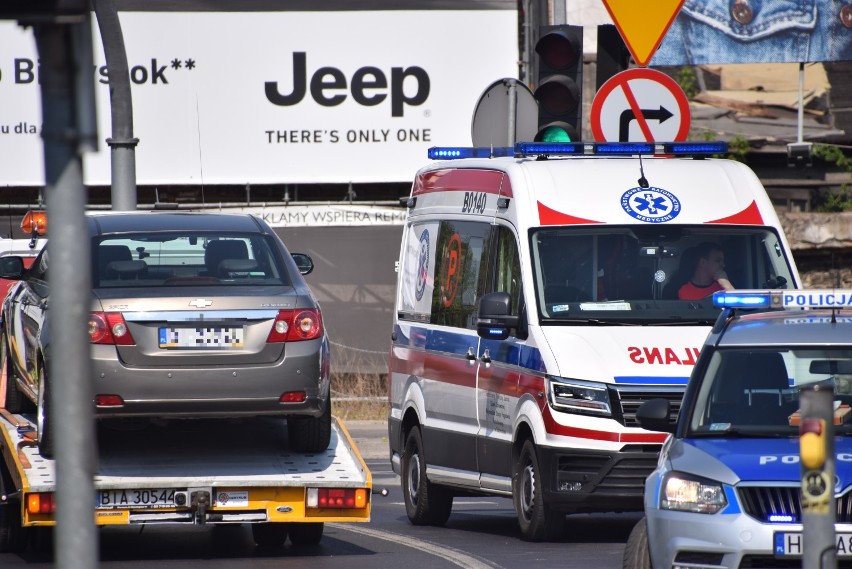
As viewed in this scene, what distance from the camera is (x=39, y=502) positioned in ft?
31.1

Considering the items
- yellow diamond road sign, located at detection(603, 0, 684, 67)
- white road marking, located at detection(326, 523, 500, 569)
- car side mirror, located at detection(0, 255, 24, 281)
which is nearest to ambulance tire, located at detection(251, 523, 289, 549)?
white road marking, located at detection(326, 523, 500, 569)

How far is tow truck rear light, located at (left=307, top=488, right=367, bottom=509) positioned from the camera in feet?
32.4

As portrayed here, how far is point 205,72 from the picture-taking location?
72.3ft

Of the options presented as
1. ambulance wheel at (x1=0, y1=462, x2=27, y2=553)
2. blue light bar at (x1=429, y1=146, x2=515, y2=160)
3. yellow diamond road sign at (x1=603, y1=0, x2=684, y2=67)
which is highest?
yellow diamond road sign at (x1=603, y1=0, x2=684, y2=67)

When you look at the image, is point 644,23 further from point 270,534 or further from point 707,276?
point 270,534

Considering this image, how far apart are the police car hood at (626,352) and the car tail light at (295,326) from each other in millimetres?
1557

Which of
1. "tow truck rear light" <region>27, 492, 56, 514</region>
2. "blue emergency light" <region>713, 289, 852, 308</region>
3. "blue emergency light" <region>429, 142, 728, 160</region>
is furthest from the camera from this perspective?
"blue emergency light" <region>429, 142, 728, 160</region>

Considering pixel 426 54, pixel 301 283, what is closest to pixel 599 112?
pixel 301 283

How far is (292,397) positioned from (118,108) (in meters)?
4.80

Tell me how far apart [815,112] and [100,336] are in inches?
728

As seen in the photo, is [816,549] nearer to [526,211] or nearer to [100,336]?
[100,336]

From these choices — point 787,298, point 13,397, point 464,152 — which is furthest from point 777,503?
point 464,152

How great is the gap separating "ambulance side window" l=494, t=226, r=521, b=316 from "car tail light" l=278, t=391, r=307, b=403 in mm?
2014

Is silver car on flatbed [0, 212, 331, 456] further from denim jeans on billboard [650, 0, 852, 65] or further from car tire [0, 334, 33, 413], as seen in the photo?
denim jeans on billboard [650, 0, 852, 65]
